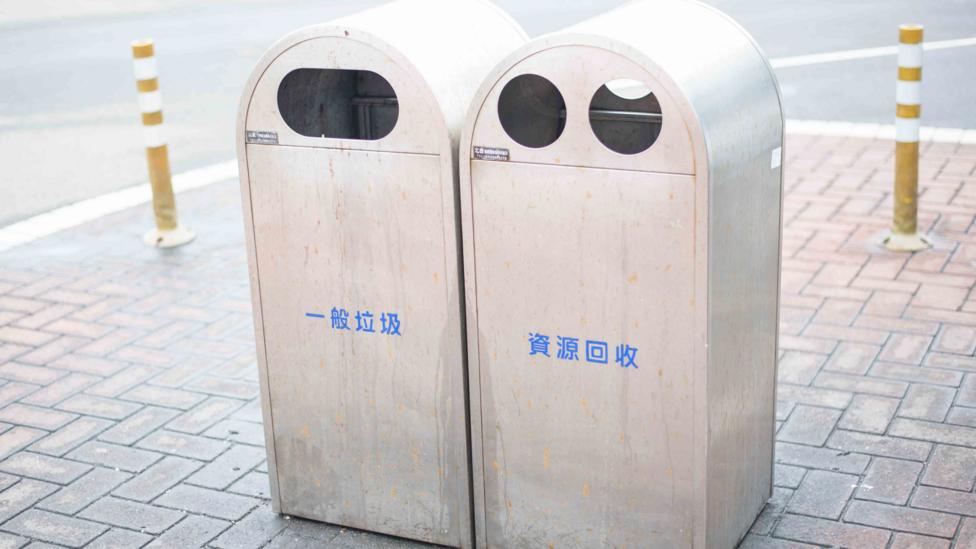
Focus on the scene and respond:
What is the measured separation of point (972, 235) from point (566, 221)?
404 cm

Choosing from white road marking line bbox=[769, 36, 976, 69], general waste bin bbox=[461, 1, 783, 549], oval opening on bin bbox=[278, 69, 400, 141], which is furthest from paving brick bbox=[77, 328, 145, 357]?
white road marking line bbox=[769, 36, 976, 69]

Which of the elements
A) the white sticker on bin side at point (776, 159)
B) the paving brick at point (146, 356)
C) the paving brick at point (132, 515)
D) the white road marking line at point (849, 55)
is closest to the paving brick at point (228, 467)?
the paving brick at point (132, 515)

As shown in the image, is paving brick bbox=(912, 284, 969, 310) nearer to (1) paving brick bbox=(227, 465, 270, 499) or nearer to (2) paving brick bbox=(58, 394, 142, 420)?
(1) paving brick bbox=(227, 465, 270, 499)

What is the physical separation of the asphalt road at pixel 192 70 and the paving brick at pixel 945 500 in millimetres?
5598

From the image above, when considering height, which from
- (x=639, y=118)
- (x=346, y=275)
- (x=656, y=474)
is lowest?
(x=656, y=474)

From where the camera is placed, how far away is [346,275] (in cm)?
405

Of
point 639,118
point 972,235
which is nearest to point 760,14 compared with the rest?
point 972,235

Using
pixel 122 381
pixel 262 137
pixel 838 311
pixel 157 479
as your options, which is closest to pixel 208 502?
pixel 157 479

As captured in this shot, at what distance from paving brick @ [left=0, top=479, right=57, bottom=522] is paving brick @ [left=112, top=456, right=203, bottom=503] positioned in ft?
0.93

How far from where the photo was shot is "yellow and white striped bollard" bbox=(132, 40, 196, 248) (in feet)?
23.6

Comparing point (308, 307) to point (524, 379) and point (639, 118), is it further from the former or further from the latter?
point (639, 118)

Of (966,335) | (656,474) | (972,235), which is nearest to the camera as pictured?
(656,474)

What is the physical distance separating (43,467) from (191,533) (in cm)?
89

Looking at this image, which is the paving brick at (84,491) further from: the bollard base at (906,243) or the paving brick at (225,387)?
the bollard base at (906,243)
